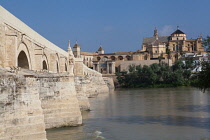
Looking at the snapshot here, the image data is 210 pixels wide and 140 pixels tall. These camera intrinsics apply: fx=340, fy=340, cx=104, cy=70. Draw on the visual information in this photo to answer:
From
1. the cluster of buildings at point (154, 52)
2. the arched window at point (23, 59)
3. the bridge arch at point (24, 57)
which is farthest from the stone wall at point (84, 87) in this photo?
the cluster of buildings at point (154, 52)

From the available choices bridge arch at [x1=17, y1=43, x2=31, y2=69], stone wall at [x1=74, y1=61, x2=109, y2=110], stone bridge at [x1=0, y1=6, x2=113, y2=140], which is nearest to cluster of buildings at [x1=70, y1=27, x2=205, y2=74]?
stone wall at [x1=74, y1=61, x2=109, y2=110]

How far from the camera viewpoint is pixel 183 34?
103 meters

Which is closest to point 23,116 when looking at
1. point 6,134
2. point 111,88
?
point 6,134

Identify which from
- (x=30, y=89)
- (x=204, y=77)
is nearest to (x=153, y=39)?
(x=204, y=77)

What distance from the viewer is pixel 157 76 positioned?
66.6m

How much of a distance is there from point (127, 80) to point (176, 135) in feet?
181

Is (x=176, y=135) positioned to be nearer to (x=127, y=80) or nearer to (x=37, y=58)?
(x=37, y=58)

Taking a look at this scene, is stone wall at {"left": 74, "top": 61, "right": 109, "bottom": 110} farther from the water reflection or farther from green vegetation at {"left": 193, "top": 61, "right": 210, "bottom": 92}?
green vegetation at {"left": 193, "top": 61, "right": 210, "bottom": 92}

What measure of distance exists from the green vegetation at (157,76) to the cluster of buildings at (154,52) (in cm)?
1467

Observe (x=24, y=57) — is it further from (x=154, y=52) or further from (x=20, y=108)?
(x=154, y=52)

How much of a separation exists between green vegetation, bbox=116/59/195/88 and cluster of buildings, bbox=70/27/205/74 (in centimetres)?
1467

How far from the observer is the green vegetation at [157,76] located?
64.6 metres

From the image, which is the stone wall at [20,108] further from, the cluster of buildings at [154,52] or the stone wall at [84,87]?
the cluster of buildings at [154,52]

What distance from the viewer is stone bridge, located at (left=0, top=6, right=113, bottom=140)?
9.50 m
